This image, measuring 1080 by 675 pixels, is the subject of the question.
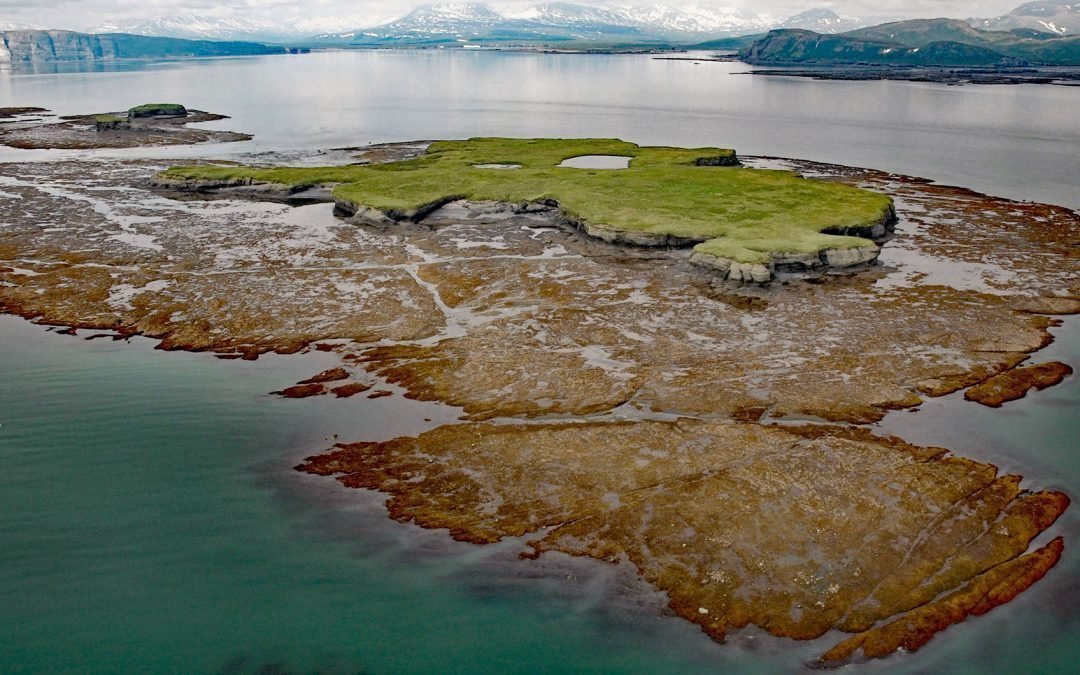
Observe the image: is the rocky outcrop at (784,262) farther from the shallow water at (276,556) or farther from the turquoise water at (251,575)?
the turquoise water at (251,575)

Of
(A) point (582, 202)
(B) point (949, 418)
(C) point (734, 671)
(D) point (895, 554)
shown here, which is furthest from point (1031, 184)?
(C) point (734, 671)

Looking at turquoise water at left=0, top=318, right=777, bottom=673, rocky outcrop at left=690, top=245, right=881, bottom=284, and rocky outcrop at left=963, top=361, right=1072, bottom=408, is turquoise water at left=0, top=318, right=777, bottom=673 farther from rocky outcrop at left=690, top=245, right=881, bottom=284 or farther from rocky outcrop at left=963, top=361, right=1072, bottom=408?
rocky outcrop at left=690, top=245, right=881, bottom=284

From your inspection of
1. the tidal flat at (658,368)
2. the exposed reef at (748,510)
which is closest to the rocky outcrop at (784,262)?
the tidal flat at (658,368)

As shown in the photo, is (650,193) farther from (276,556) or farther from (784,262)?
(276,556)

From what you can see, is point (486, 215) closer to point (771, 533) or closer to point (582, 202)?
point (582, 202)

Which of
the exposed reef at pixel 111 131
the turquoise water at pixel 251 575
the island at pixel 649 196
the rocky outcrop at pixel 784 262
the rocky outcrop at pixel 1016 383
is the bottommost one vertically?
the turquoise water at pixel 251 575

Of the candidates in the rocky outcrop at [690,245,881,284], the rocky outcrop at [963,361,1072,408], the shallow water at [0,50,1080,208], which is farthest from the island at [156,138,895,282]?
the shallow water at [0,50,1080,208]
